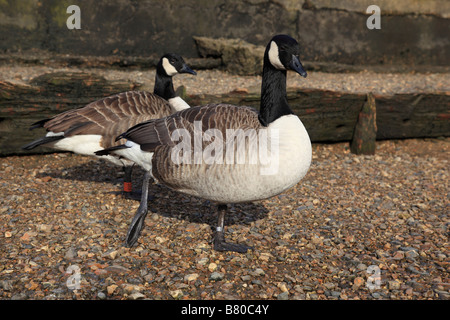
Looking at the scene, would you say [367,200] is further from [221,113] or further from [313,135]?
[221,113]

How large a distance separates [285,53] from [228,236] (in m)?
2.26

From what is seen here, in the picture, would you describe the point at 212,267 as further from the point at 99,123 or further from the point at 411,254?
the point at 99,123

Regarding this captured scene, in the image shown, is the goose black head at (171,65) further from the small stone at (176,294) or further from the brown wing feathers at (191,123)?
the small stone at (176,294)

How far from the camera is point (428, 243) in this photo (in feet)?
17.4

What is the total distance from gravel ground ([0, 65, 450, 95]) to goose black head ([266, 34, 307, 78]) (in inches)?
136

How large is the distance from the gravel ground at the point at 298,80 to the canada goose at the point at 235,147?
3.36 meters

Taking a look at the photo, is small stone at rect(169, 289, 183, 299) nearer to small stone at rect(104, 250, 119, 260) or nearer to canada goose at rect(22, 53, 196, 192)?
small stone at rect(104, 250, 119, 260)

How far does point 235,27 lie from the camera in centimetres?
1103

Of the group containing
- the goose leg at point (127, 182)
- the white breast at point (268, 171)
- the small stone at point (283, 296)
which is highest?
the white breast at point (268, 171)

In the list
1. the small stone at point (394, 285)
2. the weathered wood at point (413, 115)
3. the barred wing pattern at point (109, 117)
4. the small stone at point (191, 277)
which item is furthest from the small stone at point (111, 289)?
the weathered wood at point (413, 115)

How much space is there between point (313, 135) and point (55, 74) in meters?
4.74

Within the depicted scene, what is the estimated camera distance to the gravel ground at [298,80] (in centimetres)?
895

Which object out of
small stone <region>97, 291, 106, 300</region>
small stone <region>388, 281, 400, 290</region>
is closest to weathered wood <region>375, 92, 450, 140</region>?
small stone <region>388, 281, 400, 290</region>

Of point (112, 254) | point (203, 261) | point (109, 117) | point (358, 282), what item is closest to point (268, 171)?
point (203, 261)
